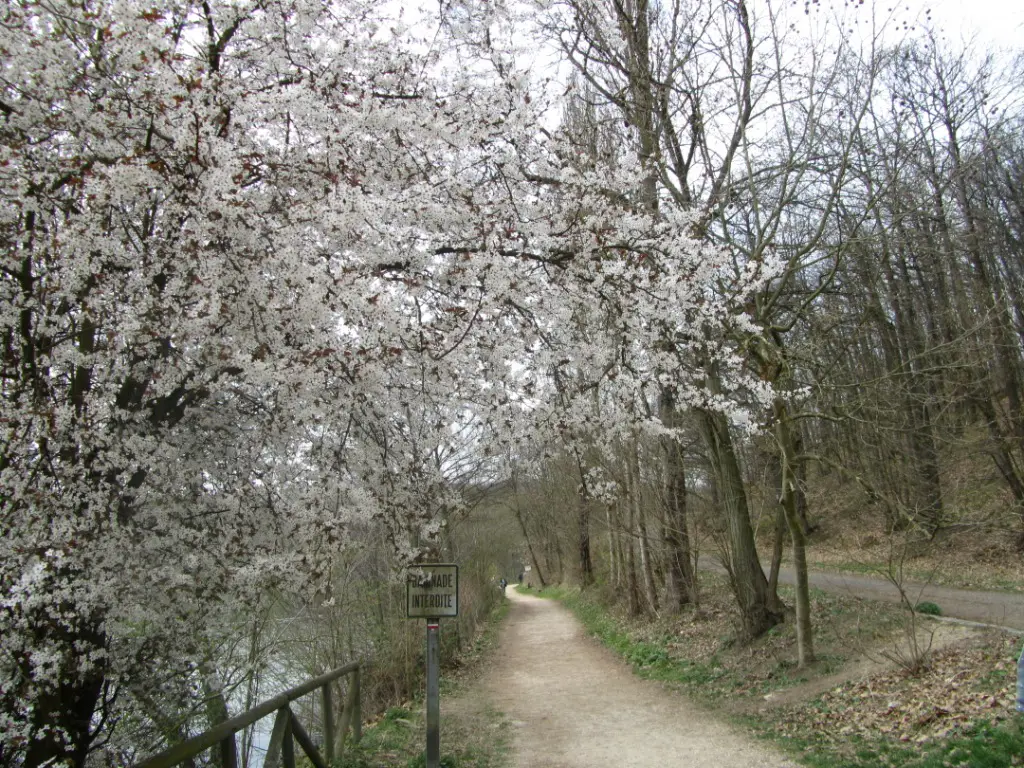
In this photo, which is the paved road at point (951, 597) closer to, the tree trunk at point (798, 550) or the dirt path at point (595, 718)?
the tree trunk at point (798, 550)

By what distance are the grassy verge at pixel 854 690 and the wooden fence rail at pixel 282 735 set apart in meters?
4.17

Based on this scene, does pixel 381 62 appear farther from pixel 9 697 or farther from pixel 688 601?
pixel 688 601

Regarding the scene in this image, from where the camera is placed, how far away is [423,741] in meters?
8.07

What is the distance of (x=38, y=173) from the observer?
4008 mm

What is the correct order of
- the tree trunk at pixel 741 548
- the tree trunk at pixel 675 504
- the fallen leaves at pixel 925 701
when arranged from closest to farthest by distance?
the fallen leaves at pixel 925 701 → the tree trunk at pixel 741 548 → the tree trunk at pixel 675 504

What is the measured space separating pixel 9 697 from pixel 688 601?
42.2ft

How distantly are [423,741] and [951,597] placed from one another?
28.5 ft

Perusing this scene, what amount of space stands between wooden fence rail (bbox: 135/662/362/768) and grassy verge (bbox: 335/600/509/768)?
29 cm

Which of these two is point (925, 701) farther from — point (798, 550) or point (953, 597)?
point (953, 597)

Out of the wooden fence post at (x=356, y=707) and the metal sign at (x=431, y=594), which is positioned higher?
the metal sign at (x=431, y=594)

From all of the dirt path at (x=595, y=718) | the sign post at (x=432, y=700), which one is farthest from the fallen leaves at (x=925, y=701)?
the sign post at (x=432, y=700)

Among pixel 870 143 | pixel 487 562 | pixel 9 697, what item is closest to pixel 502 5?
pixel 9 697

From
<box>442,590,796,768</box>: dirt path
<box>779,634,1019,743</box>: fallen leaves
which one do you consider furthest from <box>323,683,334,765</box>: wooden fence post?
<box>779,634,1019,743</box>: fallen leaves

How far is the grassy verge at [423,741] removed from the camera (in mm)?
6945
